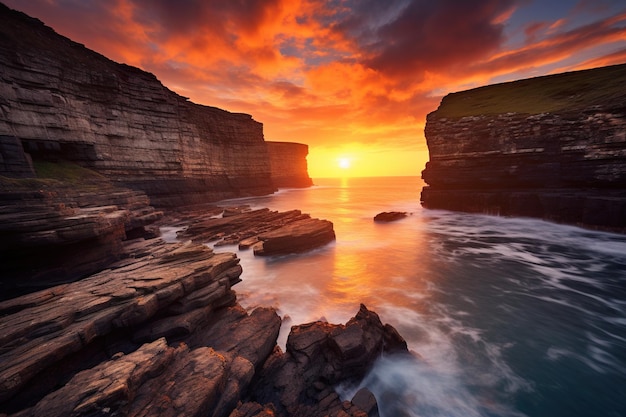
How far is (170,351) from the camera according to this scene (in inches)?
139

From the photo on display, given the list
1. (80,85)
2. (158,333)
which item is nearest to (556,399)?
(158,333)

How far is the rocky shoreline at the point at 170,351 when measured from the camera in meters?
2.85

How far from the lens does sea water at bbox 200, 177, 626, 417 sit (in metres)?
4.35

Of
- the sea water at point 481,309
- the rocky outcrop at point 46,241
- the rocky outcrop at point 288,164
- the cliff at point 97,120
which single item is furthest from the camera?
the rocky outcrop at point 288,164

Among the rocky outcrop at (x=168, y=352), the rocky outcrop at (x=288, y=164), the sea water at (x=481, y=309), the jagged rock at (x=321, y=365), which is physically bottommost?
the sea water at (x=481, y=309)

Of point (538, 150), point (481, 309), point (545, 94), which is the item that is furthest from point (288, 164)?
point (481, 309)

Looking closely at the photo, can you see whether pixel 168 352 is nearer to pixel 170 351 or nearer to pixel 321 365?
pixel 170 351

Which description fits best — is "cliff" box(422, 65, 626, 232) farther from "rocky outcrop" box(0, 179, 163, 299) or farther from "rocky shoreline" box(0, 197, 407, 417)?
"rocky outcrop" box(0, 179, 163, 299)

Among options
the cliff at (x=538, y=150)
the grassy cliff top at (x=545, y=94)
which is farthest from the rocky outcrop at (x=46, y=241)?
the grassy cliff top at (x=545, y=94)

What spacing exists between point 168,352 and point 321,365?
264 cm

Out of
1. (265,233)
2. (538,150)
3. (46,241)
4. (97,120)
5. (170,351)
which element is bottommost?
(265,233)

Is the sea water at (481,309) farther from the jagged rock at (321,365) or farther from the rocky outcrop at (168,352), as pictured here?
the rocky outcrop at (168,352)

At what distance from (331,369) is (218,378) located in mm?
2016

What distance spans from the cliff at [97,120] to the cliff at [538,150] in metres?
25.5
